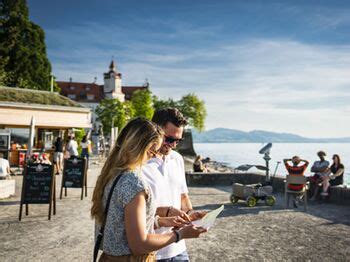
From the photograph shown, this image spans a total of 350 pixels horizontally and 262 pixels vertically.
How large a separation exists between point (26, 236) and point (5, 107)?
1355 cm

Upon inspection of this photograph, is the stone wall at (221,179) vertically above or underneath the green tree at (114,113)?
underneath

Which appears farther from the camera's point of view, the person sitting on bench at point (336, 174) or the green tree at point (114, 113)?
the green tree at point (114, 113)

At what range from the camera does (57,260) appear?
5273mm

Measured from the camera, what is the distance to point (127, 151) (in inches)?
81.6

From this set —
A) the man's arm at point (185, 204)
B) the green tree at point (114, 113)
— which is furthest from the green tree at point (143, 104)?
the man's arm at point (185, 204)

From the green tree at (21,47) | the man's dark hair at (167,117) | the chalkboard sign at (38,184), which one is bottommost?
the chalkboard sign at (38,184)

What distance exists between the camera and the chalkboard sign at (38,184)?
7945 mm

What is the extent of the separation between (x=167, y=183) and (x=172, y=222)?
40 centimetres

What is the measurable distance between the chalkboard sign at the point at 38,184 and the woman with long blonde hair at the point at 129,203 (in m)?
6.36

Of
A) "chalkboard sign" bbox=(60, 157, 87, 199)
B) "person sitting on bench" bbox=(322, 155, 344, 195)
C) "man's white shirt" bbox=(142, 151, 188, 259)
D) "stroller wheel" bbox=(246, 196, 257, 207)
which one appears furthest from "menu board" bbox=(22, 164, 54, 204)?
"person sitting on bench" bbox=(322, 155, 344, 195)

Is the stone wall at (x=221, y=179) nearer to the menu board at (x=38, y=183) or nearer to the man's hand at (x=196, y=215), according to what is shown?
the menu board at (x=38, y=183)

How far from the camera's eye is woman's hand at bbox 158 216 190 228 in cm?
242

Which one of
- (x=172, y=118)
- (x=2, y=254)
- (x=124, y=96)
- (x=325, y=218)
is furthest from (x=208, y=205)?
(x=124, y=96)

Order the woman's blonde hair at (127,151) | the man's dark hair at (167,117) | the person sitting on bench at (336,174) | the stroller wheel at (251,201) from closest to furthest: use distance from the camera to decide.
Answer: the woman's blonde hair at (127,151) < the man's dark hair at (167,117) < the stroller wheel at (251,201) < the person sitting on bench at (336,174)
